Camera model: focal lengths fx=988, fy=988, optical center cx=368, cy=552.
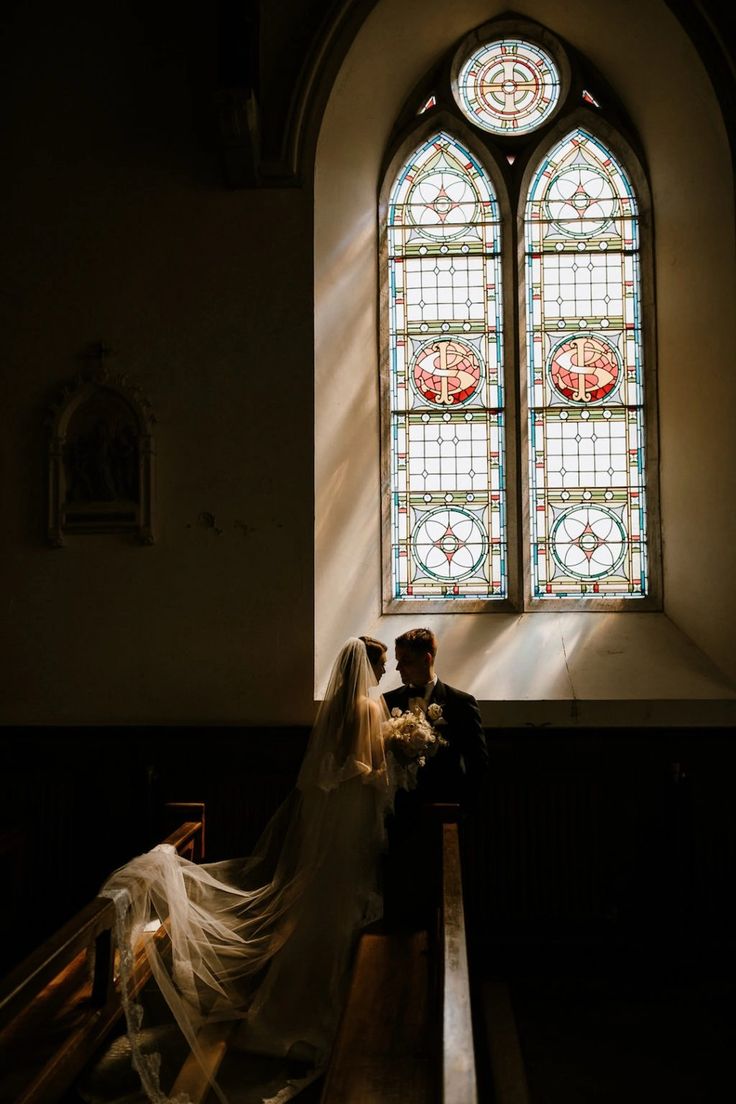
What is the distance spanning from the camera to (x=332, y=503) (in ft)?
18.7

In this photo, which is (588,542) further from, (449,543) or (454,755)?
(454,755)

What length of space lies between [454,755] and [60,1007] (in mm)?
1981

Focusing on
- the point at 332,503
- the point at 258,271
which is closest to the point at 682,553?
the point at 332,503

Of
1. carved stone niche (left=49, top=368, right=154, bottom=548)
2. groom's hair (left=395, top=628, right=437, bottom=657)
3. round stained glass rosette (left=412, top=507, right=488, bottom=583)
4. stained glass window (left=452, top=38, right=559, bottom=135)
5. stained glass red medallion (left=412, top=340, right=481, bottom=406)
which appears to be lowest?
groom's hair (left=395, top=628, right=437, bottom=657)

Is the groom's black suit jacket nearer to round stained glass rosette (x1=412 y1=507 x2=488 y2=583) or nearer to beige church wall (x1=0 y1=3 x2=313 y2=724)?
beige church wall (x1=0 y1=3 x2=313 y2=724)

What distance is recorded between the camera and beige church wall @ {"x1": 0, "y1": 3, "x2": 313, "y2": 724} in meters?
5.37

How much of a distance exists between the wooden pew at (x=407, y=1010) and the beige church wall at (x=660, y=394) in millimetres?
1783

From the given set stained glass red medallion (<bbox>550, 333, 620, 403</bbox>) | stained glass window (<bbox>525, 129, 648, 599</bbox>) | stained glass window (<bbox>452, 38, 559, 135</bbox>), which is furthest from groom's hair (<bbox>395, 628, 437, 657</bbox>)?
stained glass window (<bbox>452, 38, 559, 135</bbox>)

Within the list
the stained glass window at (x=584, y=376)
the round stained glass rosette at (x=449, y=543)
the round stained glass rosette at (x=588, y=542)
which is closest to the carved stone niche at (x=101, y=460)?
the round stained glass rosette at (x=449, y=543)

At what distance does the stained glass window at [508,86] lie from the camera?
6.36 meters

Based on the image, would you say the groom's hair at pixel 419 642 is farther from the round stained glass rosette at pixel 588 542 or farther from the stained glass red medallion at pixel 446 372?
the stained glass red medallion at pixel 446 372

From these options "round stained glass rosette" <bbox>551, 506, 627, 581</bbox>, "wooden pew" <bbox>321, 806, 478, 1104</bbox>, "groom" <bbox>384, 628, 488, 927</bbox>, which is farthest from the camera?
"round stained glass rosette" <bbox>551, 506, 627, 581</bbox>

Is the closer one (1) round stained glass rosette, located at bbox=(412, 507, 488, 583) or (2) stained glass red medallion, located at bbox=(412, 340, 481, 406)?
(1) round stained glass rosette, located at bbox=(412, 507, 488, 583)

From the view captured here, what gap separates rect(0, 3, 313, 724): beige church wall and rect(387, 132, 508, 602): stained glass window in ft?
2.93
